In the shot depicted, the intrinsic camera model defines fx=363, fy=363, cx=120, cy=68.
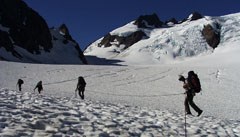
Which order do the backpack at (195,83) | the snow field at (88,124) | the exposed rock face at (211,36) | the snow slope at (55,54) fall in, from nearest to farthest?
1. the snow field at (88,124)
2. the backpack at (195,83)
3. the snow slope at (55,54)
4. the exposed rock face at (211,36)

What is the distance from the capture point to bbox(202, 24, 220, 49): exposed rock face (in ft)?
437

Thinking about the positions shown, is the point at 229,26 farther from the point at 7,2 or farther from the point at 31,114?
the point at 31,114

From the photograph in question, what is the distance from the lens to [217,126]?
1062 cm

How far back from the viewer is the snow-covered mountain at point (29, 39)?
104 metres

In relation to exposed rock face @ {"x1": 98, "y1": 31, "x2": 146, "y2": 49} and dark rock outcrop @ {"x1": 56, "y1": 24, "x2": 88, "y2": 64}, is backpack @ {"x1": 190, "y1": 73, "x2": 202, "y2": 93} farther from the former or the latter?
exposed rock face @ {"x1": 98, "y1": 31, "x2": 146, "y2": 49}

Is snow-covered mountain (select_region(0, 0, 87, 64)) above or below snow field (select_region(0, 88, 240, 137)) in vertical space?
above

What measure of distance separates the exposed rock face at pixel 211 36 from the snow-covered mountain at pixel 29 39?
156ft

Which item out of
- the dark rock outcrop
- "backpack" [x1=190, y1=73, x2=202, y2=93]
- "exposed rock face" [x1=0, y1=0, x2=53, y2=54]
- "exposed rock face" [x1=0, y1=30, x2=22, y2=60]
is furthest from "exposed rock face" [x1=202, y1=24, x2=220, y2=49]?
"backpack" [x1=190, y1=73, x2=202, y2=93]

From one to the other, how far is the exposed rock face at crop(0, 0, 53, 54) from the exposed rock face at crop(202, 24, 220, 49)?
57569 mm

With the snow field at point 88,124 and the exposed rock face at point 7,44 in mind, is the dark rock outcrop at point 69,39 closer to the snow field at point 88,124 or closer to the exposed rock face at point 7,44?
the exposed rock face at point 7,44

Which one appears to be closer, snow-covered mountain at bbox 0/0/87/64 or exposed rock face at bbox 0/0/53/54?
snow-covered mountain at bbox 0/0/87/64

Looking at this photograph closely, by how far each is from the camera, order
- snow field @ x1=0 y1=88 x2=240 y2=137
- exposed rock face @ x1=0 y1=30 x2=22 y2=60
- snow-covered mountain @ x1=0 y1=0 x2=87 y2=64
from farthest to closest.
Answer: snow-covered mountain @ x1=0 y1=0 x2=87 y2=64 → exposed rock face @ x1=0 y1=30 x2=22 y2=60 → snow field @ x1=0 y1=88 x2=240 y2=137

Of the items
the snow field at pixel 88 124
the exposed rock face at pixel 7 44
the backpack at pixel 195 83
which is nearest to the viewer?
the snow field at pixel 88 124

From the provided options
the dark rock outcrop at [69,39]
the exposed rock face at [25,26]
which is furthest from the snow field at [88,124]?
the dark rock outcrop at [69,39]
